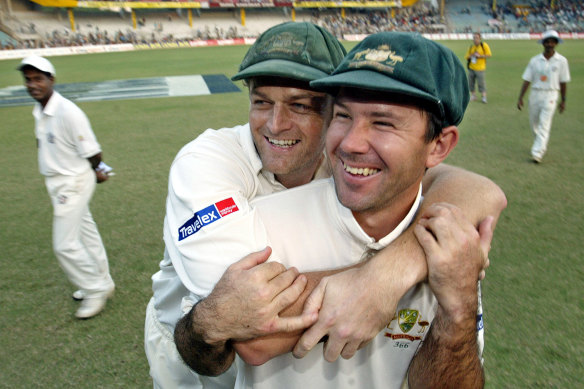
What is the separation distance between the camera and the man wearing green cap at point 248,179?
5.47 ft

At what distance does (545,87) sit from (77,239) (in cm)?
833

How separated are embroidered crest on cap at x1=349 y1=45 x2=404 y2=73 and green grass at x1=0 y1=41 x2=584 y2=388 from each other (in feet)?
9.02

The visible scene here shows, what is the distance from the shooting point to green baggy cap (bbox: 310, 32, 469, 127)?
1.55 metres

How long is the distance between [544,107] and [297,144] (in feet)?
25.6

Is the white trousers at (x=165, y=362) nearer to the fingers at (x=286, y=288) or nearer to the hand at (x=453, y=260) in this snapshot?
the fingers at (x=286, y=288)

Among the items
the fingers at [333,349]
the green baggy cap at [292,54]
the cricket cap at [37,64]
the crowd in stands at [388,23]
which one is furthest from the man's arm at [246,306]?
the crowd in stands at [388,23]

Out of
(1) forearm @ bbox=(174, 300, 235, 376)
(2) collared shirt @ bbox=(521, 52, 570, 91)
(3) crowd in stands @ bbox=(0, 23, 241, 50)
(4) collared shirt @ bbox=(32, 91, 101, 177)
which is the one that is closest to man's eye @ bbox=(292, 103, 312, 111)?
(1) forearm @ bbox=(174, 300, 235, 376)

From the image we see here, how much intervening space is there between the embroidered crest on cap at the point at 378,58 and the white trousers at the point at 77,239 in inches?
144

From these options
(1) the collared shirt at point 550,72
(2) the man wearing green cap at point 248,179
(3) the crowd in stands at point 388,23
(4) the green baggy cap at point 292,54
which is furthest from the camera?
(3) the crowd in stands at point 388,23

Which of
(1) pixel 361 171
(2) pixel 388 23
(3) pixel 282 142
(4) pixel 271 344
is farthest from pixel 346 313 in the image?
(2) pixel 388 23

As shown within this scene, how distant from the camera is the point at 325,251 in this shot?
1.81m

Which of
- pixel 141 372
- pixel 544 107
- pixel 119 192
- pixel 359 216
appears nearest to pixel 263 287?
A: pixel 359 216

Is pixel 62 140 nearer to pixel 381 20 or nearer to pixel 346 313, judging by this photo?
pixel 346 313

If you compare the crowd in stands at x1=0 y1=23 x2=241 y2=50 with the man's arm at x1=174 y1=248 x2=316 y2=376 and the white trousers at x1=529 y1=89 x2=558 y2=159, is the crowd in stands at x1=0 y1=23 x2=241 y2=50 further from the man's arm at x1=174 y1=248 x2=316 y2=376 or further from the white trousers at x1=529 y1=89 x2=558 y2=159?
the man's arm at x1=174 y1=248 x2=316 y2=376
